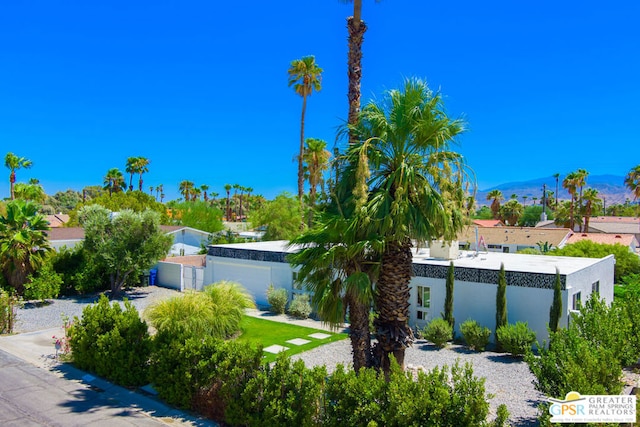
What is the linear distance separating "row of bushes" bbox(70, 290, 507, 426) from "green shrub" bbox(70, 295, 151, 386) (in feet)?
0.08

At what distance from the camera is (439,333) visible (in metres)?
15.8

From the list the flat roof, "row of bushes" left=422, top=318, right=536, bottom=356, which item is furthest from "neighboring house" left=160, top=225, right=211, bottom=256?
"row of bushes" left=422, top=318, right=536, bottom=356

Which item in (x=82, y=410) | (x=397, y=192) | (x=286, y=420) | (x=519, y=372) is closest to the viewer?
(x=286, y=420)

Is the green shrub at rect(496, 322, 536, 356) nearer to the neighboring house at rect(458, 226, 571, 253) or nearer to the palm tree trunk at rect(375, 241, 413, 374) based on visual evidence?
the palm tree trunk at rect(375, 241, 413, 374)

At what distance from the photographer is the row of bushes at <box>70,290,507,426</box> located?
22.6ft

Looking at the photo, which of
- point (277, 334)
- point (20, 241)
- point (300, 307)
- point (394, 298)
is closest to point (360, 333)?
point (394, 298)

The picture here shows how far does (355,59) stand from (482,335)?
9789mm

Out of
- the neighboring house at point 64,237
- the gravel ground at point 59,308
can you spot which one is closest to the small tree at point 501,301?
the gravel ground at point 59,308

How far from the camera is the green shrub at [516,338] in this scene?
14.4 meters

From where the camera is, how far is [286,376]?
838 cm

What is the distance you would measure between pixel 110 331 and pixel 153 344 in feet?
5.56

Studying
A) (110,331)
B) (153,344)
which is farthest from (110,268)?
(153,344)

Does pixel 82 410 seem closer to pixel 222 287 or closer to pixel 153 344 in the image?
pixel 153 344

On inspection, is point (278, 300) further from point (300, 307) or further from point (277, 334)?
point (277, 334)
